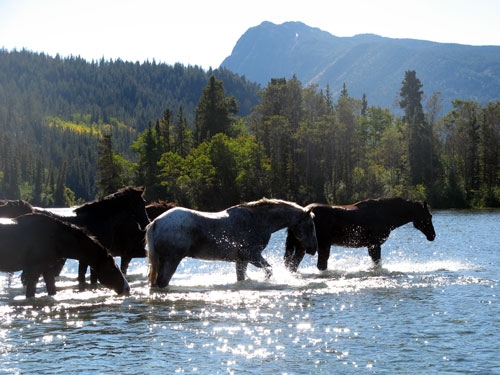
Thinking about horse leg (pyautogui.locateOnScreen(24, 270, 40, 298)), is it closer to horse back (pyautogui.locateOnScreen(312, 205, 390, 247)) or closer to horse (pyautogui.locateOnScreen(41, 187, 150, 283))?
horse (pyautogui.locateOnScreen(41, 187, 150, 283))

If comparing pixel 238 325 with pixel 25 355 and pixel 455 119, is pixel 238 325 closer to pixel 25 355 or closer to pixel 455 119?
pixel 25 355

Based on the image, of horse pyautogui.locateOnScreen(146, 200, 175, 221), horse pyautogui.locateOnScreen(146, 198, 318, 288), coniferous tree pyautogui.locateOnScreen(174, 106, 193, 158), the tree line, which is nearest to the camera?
horse pyautogui.locateOnScreen(146, 198, 318, 288)

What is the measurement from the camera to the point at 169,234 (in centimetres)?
1538

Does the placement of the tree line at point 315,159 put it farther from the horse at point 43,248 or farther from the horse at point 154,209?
the horse at point 43,248

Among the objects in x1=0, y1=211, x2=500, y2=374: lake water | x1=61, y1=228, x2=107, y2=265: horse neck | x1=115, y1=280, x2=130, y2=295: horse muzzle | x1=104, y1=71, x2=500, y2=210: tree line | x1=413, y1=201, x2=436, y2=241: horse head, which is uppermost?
x1=104, y1=71, x2=500, y2=210: tree line

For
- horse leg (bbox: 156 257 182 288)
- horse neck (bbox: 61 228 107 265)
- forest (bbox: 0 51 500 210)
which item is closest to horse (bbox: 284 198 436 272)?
horse leg (bbox: 156 257 182 288)

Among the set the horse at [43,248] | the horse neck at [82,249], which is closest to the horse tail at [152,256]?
the horse at [43,248]

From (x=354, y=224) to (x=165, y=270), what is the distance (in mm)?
6823

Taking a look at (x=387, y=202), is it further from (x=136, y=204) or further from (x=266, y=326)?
(x=266, y=326)

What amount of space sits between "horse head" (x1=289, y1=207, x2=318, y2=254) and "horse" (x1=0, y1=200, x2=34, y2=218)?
734cm

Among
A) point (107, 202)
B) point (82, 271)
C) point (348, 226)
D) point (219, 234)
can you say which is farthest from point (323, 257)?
point (82, 271)

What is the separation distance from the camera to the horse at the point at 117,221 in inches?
704

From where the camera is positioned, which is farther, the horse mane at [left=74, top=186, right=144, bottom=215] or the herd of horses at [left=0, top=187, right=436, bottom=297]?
the horse mane at [left=74, top=186, right=144, bottom=215]

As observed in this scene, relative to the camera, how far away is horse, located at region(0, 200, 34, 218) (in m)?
18.4
